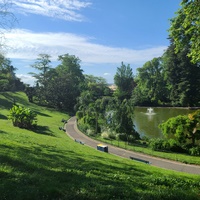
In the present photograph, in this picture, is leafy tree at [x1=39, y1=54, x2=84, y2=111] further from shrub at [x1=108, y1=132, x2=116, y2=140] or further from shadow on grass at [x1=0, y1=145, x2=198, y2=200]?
shadow on grass at [x1=0, y1=145, x2=198, y2=200]

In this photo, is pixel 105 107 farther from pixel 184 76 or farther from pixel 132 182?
pixel 184 76

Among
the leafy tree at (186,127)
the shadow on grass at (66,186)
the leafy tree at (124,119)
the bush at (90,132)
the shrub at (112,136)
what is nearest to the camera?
the shadow on grass at (66,186)

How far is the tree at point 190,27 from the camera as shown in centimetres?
1338

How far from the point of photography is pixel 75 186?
6.82 m

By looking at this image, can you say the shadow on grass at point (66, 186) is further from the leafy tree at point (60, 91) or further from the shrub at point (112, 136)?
the leafy tree at point (60, 91)

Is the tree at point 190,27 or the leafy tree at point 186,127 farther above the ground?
the tree at point 190,27

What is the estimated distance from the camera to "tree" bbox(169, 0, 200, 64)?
13375 mm

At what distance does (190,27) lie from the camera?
1466 cm

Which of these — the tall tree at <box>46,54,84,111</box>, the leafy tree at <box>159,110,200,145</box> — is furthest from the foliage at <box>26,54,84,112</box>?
the leafy tree at <box>159,110,200,145</box>

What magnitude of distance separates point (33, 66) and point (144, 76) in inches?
1634

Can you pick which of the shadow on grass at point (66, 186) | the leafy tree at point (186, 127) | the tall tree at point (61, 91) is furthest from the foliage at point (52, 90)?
the shadow on grass at point (66, 186)

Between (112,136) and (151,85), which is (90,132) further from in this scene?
(151,85)

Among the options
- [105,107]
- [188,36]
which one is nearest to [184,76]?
[105,107]

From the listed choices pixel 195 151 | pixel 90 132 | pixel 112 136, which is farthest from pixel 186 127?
pixel 90 132
